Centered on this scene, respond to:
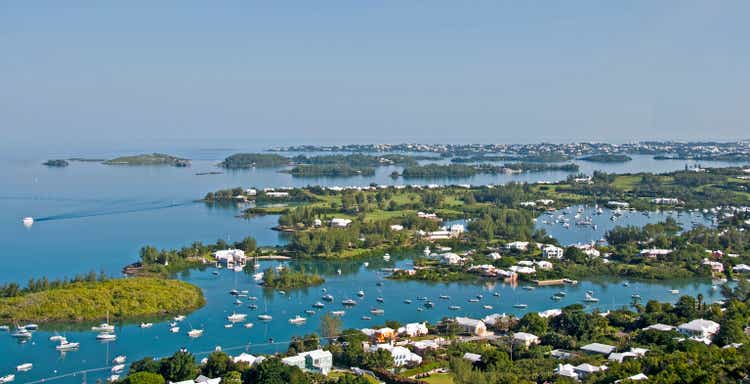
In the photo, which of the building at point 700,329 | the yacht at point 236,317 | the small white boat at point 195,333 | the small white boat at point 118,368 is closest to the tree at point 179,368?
the small white boat at point 118,368

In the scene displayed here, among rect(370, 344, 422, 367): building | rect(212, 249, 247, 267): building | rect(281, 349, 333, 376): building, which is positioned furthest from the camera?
rect(212, 249, 247, 267): building

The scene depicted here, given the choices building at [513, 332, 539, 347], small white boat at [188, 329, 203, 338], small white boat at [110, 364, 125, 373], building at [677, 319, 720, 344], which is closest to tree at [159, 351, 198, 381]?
small white boat at [110, 364, 125, 373]

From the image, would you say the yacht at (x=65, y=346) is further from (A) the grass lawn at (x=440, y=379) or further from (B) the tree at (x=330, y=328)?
(A) the grass lawn at (x=440, y=379)

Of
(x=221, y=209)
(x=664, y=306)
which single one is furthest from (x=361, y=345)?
(x=221, y=209)

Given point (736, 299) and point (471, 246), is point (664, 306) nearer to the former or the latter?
point (736, 299)

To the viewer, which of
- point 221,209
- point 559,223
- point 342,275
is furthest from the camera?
point 221,209

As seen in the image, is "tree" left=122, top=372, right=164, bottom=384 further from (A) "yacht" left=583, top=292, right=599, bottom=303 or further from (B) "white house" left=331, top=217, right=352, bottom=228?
(B) "white house" left=331, top=217, right=352, bottom=228

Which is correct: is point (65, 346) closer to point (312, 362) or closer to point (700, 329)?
point (312, 362)

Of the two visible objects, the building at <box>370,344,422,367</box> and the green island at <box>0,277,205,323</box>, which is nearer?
the building at <box>370,344,422,367</box>
